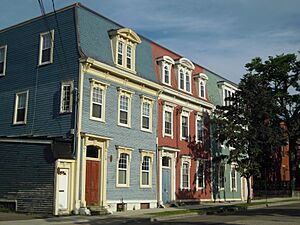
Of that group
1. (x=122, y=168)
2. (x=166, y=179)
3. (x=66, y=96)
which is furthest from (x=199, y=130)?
(x=66, y=96)

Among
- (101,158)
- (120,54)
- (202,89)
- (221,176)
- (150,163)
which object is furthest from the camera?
(221,176)

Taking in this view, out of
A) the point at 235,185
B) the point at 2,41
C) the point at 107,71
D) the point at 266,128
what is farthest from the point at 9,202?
the point at 235,185

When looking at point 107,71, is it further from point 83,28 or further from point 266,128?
point 266,128

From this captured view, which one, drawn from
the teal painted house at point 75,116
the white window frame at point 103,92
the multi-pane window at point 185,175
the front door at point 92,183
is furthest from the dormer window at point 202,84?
the front door at point 92,183

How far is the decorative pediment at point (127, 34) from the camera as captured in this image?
2641 centimetres

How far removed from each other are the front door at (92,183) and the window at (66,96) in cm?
323

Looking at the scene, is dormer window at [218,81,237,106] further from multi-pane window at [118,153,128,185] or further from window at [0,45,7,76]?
window at [0,45,7,76]

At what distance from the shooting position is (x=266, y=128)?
3381cm

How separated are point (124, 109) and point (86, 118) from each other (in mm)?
3827

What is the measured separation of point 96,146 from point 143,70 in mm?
7061

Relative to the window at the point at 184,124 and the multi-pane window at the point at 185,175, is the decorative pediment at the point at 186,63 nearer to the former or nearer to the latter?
the window at the point at 184,124

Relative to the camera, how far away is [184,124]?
3316cm

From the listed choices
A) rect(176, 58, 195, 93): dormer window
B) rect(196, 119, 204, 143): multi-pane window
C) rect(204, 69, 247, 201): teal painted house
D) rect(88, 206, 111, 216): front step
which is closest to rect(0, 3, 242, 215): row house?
rect(88, 206, 111, 216): front step

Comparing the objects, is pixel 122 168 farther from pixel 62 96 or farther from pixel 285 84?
pixel 285 84
